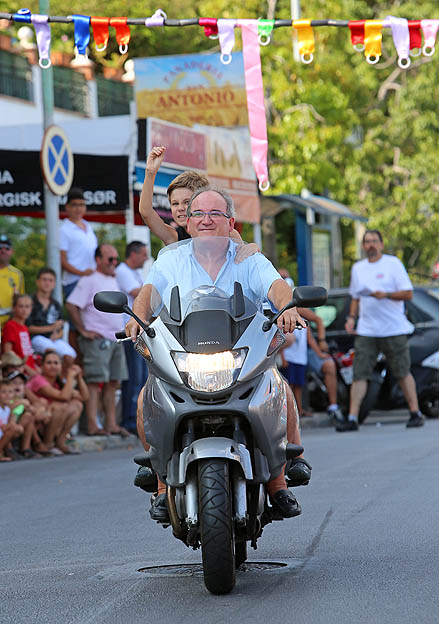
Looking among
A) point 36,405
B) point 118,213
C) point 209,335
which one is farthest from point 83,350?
point 209,335

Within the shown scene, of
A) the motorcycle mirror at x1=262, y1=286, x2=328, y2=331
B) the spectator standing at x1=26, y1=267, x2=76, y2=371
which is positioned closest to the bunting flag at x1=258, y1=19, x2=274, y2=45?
the spectator standing at x1=26, y1=267, x2=76, y2=371

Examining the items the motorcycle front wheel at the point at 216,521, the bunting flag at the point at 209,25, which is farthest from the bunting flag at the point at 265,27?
the motorcycle front wheel at the point at 216,521

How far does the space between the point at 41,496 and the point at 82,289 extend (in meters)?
4.99

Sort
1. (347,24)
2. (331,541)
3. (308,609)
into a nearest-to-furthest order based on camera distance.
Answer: (308,609)
(331,541)
(347,24)

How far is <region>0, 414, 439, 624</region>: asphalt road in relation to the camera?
574cm

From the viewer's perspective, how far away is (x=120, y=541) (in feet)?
25.8

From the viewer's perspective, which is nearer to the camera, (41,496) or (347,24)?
(41,496)

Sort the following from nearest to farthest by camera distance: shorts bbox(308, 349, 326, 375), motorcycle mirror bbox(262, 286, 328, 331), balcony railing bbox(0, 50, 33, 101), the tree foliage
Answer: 1. motorcycle mirror bbox(262, 286, 328, 331)
2. shorts bbox(308, 349, 326, 375)
3. the tree foliage
4. balcony railing bbox(0, 50, 33, 101)

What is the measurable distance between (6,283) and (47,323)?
23.6 inches

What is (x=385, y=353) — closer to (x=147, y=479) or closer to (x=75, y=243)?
(x=75, y=243)

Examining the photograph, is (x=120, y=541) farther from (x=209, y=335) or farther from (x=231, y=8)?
(x=231, y=8)

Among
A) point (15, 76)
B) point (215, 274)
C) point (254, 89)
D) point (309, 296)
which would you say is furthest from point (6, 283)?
point (15, 76)

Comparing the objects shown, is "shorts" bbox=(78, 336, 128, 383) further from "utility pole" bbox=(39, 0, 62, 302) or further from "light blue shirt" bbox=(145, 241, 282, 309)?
"light blue shirt" bbox=(145, 241, 282, 309)

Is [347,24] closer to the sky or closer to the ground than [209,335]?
closer to the sky
